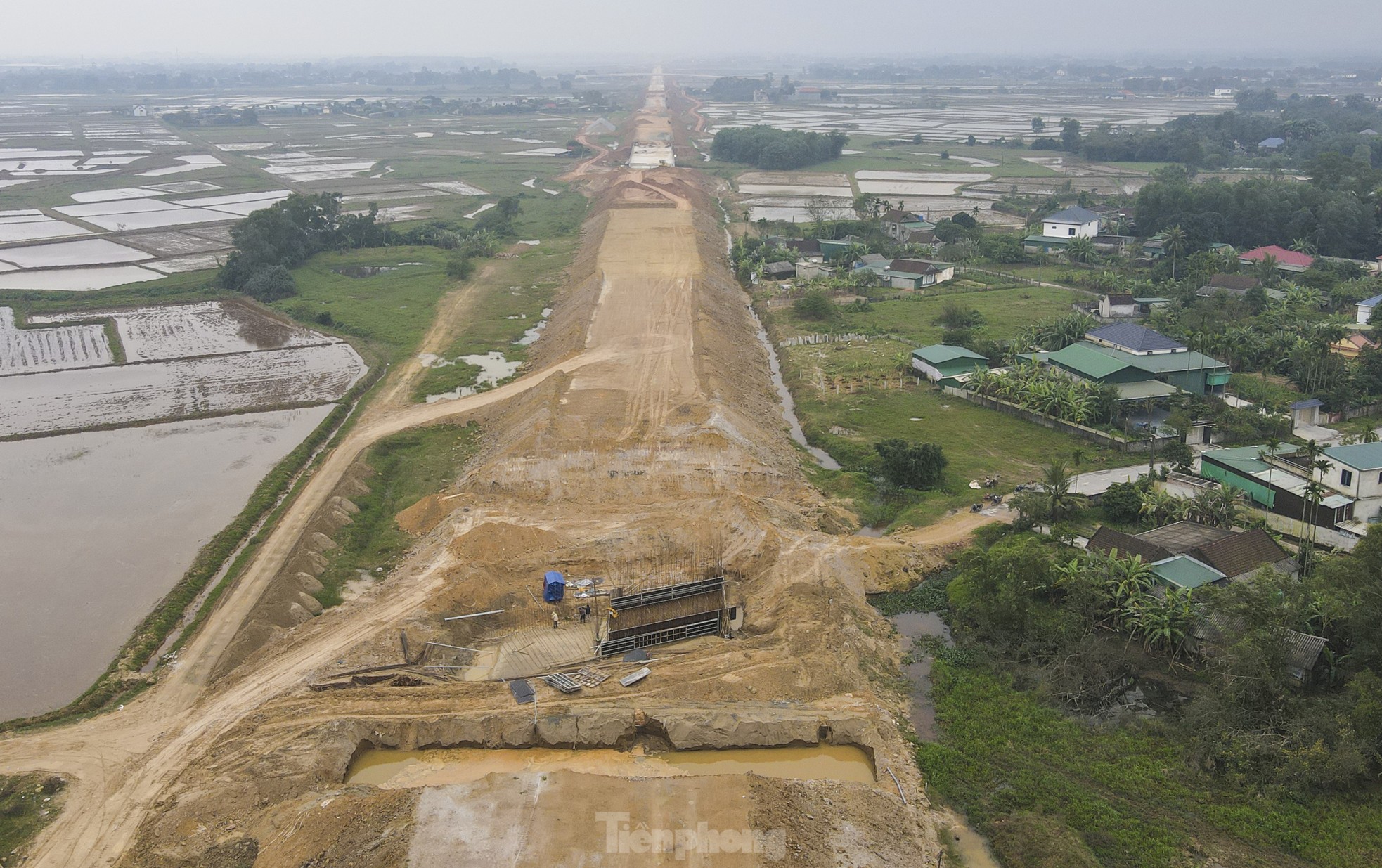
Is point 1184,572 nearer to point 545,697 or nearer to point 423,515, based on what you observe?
point 545,697

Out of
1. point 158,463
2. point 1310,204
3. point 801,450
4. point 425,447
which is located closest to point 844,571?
point 801,450

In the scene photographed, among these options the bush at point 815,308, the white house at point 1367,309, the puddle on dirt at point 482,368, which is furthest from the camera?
the bush at point 815,308

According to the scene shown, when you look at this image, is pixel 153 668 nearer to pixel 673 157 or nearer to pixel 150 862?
pixel 150 862

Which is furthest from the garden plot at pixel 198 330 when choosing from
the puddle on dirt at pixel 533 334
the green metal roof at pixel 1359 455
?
the green metal roof at pixel 1359 455

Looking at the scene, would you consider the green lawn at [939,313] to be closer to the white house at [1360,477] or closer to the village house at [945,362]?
the village house at [945,362]

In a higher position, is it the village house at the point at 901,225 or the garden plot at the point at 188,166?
the garden plot at the point at 188,166
